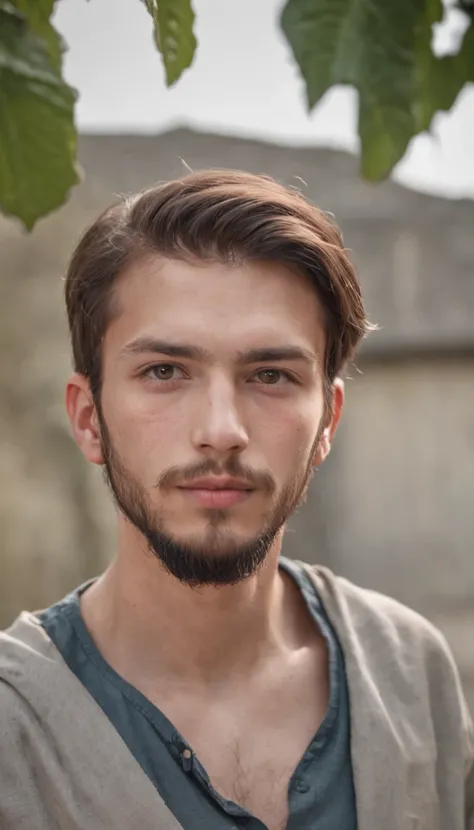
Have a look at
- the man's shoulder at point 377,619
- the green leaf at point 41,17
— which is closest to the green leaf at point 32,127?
the green leaf at point 41,17

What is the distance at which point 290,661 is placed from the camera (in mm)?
1793

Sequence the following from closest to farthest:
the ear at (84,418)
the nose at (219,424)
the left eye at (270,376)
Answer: the nose at (219,424)
the left eye at (270,376)
the ear at (84,418)

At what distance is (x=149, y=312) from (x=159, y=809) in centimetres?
68

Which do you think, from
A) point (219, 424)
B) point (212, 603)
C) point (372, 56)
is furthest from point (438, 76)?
point (212, 603)

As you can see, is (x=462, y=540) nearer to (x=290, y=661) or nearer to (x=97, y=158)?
(x=97, y=158)

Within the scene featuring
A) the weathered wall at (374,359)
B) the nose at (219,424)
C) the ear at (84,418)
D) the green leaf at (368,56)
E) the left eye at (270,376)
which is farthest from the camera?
the weathered wall at (374,359)

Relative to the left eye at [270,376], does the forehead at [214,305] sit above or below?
above

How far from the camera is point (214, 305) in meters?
1.56

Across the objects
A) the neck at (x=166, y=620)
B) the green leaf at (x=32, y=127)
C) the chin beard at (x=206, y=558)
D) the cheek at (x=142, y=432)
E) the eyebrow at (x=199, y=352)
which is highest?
the green leaf at (x=32, y=127)

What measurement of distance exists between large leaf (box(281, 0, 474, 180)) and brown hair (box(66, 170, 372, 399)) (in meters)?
0.88

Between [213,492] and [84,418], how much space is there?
0.34 m

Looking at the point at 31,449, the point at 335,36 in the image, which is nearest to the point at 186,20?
the point at 335,36

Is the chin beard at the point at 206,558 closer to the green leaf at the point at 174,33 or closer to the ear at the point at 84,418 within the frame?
the ear at the point at 84,418

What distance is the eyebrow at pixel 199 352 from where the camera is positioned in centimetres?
153
